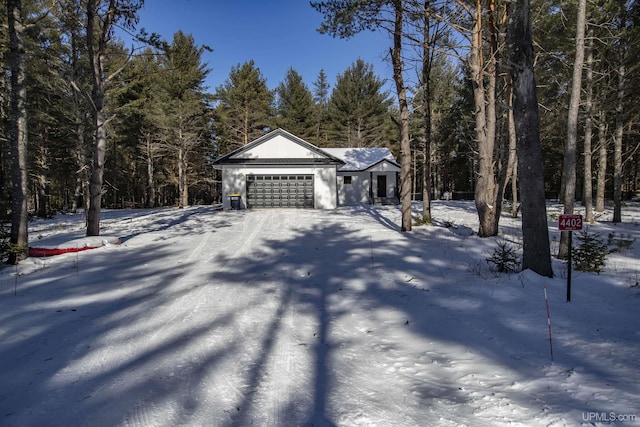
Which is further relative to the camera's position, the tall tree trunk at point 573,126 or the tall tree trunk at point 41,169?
the tall tree trunk at point 41,169

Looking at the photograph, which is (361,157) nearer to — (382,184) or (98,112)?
(382,184)

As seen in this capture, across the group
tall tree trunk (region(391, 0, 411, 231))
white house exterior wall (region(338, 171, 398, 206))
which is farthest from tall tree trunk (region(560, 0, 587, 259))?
white house exterior wall (region(338, 171, 398, 206))

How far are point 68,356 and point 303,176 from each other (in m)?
19.1

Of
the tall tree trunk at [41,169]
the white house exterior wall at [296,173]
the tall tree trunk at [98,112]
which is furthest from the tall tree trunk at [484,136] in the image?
the tall tree trunk at [41,169]

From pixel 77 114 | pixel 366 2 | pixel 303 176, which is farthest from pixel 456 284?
pixel 77 114

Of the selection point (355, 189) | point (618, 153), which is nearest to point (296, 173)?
point (355, 189)

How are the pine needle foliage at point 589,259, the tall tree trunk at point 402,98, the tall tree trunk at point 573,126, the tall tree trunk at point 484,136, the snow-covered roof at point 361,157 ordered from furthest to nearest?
the snow-covered roof at point 361,157
the tall tree trunk at point 402,98
the tall tree trunk at point 484,136
the tall tree trunk at point 573,126
the pine needle foliage at point 589,259

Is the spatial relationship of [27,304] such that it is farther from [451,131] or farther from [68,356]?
[451,131]

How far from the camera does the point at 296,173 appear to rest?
22266 millimetres

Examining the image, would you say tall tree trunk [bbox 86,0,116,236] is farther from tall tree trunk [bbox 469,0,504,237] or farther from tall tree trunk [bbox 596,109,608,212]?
tall tree trunk [bbox 596,109,608,212]

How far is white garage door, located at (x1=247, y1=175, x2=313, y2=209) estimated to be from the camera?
2230 centimetres

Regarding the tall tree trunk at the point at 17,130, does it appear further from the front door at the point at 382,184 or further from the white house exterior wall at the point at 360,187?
the front door at the point at 382,184

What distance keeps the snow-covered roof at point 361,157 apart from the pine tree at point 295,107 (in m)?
8.45

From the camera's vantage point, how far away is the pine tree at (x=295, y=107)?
36344 mm
